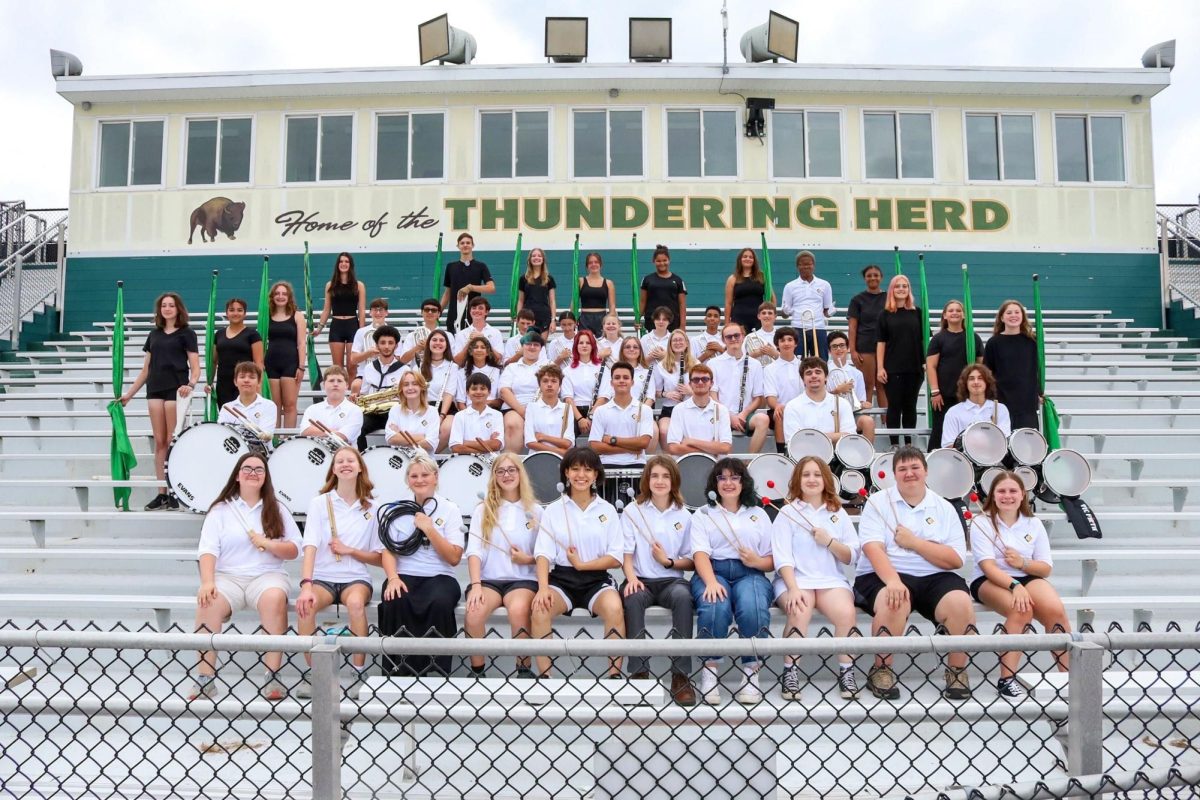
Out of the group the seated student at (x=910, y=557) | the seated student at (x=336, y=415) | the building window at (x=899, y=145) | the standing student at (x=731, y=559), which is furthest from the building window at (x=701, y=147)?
the seated student at (x=910, y=557)

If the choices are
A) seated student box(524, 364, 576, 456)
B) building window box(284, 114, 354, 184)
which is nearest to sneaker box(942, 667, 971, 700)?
seated student box(524, 364, 576, 456)

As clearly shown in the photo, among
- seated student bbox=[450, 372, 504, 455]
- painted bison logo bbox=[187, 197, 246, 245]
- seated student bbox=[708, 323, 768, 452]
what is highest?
painted bison logo bbox=[187, 197, 246, 245]

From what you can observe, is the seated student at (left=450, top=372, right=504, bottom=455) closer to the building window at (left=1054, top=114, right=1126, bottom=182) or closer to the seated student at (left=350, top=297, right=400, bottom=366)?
the seated student at (left=350, top=297, right=400, bottom=366)

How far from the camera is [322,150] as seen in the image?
539 inches

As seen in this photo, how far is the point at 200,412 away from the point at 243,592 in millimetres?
4826

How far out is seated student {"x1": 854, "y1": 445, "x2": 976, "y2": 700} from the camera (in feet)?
16.7

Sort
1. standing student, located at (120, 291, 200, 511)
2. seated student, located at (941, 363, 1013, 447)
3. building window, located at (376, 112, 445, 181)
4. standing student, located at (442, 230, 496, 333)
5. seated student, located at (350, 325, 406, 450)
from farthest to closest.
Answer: building window, located at (376, 112, 445, 181) → standing student, located at (442, 230, 496, 333) → seated student, located at (350, 325, 406, 450) → standing student, located at (120, 291, 200, 511) → seated student, located at (941, 363, 1013, 447)

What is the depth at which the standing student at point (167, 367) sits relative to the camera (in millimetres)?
7715

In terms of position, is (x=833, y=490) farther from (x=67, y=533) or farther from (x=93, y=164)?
(x=93, y=164)

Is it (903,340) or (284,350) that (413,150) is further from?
(903,340)

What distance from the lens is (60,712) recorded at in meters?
2.55

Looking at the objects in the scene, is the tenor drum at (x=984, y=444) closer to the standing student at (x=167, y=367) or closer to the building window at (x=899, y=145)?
the standing student at (x=167, y=367)

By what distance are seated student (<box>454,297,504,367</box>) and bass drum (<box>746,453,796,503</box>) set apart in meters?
2.86

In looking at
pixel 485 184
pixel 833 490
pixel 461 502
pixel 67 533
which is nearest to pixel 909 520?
pixel 833 490
